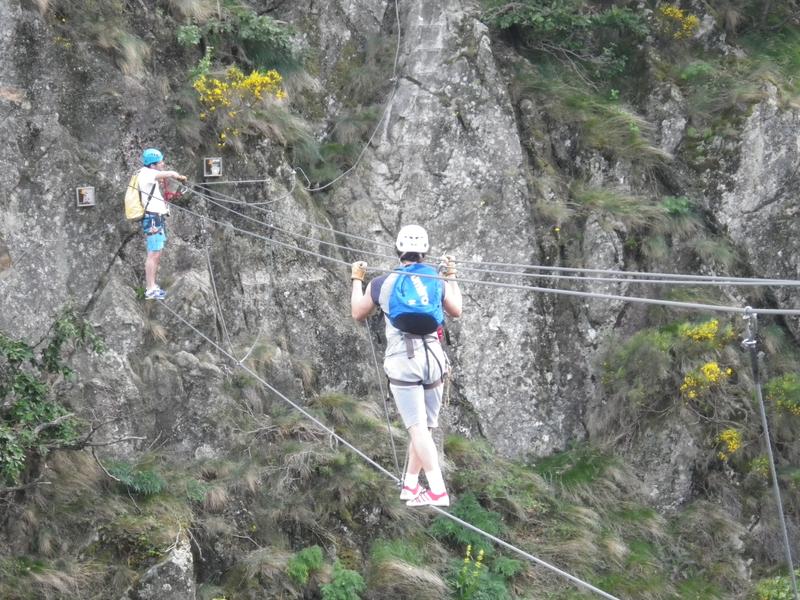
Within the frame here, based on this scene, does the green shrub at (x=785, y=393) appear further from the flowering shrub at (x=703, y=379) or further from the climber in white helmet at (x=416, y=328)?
the climber in white helmet at (x=416, y=328)

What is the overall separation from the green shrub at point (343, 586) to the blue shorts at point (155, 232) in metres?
3.68

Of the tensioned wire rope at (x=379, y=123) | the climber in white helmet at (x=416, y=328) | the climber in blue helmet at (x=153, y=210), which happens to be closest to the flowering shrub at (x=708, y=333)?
the tensioned wire rope at (x=379, y=123)

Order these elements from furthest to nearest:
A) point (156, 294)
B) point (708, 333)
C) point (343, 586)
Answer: point (708, 333) → point (156, 294) → point (343, 586)

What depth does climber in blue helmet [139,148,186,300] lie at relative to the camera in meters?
11.6

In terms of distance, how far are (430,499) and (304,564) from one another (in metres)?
3.08

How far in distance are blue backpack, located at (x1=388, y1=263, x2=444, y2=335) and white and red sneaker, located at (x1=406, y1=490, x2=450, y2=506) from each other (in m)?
1.27

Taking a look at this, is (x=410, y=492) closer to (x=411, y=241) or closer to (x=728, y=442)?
(x=411, y=241)

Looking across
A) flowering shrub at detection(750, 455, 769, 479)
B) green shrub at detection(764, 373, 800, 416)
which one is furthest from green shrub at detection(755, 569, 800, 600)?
green shrub at detection(764, 373, 800, 416)

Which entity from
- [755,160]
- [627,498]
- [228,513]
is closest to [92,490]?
[228,513]

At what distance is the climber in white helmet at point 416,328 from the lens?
27.8ft

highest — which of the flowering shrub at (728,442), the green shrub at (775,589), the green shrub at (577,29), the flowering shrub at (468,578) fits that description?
the green shrub at (577,29)

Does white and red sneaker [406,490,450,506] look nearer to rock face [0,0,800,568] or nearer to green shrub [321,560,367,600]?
green shrub [321,560,367,600]

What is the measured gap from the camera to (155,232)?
38.7ft

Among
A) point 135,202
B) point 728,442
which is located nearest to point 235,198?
point 135,202
